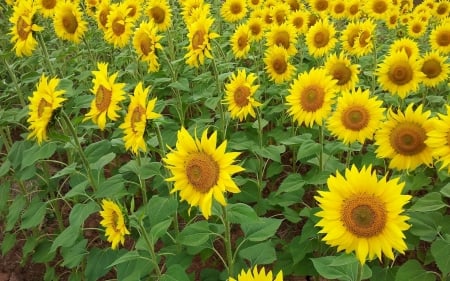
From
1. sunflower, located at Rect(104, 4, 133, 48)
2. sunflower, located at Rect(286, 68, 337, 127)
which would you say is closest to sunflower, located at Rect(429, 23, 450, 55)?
sunflower, located at Rect(286, 68, 337, 127)

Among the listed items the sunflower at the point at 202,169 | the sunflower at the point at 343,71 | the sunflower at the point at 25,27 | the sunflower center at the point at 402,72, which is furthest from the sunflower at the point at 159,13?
the sunflower at the point at 202,169

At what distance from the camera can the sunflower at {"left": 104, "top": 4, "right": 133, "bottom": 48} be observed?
15.0 ft

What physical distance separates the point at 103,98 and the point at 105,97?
0.7 inches

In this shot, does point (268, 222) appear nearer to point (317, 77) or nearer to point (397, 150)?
point (397, 150)

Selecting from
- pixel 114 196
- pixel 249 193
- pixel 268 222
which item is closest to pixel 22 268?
pixel 114 196

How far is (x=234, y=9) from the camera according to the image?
20.2 ft

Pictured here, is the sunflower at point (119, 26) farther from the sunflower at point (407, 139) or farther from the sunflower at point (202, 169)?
the sunflower at point (407, 139)

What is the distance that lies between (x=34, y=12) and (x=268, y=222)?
8.41 ft

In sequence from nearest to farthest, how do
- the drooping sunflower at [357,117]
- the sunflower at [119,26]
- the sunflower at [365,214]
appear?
the sunflower at [365,214], the drooping sunflower at [357,117], the sunflower at [119,26]

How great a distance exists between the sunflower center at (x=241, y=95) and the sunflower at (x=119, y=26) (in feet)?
5.19

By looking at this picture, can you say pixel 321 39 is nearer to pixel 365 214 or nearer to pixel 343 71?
pixel 343 71

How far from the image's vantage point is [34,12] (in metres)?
3.67

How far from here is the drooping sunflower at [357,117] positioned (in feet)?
9.72

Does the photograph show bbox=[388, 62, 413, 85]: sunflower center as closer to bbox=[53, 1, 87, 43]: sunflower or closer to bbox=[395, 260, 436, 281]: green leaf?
bbox=[395, 260, 436, 281]: green leaf
